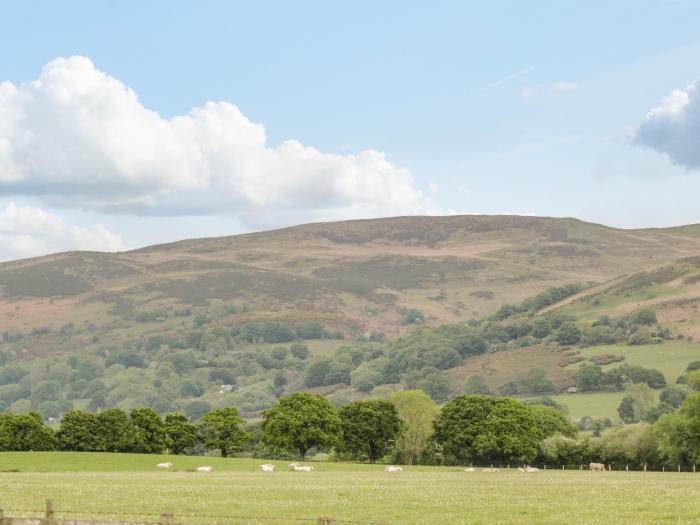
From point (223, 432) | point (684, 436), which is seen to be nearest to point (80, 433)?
point (223, 432)

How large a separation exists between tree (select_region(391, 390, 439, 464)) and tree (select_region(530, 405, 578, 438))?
20246mm

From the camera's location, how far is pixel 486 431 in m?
134

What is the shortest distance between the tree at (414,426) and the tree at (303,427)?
37.2 feet

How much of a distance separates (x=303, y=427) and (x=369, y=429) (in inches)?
448

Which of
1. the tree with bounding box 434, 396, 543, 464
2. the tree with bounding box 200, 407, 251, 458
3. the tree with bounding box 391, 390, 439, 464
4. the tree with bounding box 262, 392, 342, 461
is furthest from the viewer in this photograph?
the tree with bounding box 391, 390, 439, 464

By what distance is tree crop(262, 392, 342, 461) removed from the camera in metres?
134

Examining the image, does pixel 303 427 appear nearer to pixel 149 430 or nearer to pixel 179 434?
pixel 179 434

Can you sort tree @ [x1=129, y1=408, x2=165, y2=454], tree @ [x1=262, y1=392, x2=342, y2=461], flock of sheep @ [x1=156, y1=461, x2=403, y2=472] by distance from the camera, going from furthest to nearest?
tree @ [x1=262, y1=392, x2=342, y2=461] → tree @ [x1=129, y1=408, x2=165, y2=454] → flock of sheep @ [x1=156, y1=461, x2=403, y2=472]

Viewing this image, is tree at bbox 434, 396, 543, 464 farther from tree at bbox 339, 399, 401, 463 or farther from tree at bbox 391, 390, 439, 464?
tree at bbox 339, 399, 401, 463

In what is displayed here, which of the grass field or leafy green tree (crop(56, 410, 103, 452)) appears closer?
the grass field

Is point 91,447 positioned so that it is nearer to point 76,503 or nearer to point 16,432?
point 16,432

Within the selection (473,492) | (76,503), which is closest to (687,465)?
(473,492)

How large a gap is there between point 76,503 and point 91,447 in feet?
288

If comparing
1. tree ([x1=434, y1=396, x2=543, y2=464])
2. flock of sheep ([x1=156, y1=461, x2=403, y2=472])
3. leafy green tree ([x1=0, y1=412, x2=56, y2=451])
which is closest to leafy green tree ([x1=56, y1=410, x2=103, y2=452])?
leafy green tree ([x1=0, y1=412, x2=56, y2=451])
